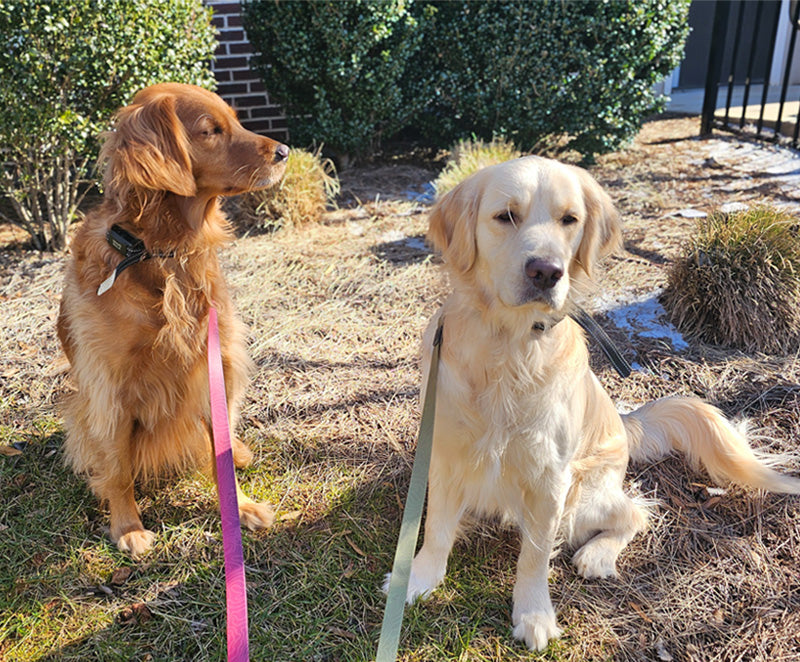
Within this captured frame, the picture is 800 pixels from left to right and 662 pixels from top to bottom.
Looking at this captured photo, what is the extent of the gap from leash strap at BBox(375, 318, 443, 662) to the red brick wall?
18.9ft

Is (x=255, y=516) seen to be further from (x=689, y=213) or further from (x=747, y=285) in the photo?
(x=689, y=213)

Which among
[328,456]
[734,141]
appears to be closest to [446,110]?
[734,141]

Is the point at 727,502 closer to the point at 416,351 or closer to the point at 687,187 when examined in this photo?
the point at 416,351

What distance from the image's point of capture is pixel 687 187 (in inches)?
232

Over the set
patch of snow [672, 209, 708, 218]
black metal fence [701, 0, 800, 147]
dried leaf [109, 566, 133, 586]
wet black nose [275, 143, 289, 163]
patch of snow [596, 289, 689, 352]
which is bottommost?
dried leaf [109, 566, 133, 586]

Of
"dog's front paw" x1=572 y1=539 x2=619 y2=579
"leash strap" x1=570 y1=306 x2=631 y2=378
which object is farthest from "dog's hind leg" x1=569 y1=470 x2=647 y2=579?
"leash strap" x1=570 y1=306 x2=631 y2=378

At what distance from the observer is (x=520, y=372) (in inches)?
75.3

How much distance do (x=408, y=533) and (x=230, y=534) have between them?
502 millimetres

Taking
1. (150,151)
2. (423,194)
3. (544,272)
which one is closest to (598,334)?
(544,272)

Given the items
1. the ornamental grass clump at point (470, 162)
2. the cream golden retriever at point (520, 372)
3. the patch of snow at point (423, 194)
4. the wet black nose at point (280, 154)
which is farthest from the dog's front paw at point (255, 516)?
the patch of snow at point (423, 194)

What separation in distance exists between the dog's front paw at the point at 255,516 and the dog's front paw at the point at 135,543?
0.37 metres

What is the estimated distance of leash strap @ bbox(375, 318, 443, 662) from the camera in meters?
1.60

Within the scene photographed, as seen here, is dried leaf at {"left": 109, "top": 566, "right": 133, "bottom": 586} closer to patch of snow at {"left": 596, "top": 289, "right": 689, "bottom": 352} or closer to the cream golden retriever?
the cream golden retriever

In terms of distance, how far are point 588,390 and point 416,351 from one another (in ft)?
5.42
